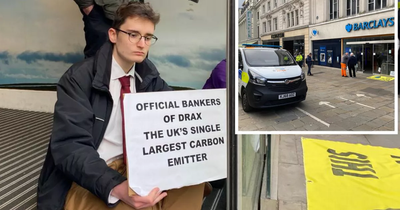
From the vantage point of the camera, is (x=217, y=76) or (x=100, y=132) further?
(x=217, y=76)

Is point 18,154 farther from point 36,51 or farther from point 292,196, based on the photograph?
point 292,196

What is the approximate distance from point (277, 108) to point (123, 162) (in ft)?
2.45

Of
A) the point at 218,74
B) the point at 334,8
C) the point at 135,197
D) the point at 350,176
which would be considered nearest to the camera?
the point at 135,197

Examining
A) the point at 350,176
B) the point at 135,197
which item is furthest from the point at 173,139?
the point at 350,176

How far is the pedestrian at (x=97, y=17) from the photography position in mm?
1547

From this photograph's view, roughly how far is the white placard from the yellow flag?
1858 millimetres

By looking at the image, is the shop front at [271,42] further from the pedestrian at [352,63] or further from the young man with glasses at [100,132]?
the young man with glasses at [100,132]

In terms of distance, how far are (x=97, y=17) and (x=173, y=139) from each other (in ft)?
2.82

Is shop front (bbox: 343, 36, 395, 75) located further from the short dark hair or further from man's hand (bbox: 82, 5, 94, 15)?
man's hand (bbox: 82, 5, 94, 15)

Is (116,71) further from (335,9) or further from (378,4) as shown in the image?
(378,4)

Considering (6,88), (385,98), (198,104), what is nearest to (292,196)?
(385,98)

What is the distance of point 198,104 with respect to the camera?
1245 millimetres

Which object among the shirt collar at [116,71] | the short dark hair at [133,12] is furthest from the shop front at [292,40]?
the shirt collar at [116,71]

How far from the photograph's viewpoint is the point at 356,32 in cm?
143
